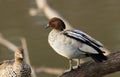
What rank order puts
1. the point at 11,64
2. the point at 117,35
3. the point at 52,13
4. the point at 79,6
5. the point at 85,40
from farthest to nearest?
the point at 79,6
the point at 117,35
the point at 52,13
the point at 11,64
the point at 85,40

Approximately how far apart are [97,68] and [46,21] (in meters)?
7.42

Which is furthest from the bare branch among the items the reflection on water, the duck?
the reflection on water

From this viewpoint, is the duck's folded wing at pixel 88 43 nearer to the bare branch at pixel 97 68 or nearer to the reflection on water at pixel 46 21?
the bare branch at pixel 97 68

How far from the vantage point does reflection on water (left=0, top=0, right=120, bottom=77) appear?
11.2 meters

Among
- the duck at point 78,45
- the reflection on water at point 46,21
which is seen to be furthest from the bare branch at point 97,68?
the reflection on water at point 46,21

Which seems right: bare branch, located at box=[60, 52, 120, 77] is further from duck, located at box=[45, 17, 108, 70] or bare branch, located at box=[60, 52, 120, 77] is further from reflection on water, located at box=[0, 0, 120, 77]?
reflection on water, located at box=[0, 0, 120, 77]

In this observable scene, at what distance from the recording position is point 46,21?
12.2 meters

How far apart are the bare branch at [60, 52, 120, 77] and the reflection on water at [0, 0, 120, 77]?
5559 mm

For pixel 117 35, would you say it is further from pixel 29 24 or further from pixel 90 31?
pixel 29 24

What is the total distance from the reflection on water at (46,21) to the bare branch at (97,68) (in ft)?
18.2

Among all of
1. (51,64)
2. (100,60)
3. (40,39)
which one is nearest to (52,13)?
(100,60)

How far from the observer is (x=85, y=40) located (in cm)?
448

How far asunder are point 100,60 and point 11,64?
0.85 metres

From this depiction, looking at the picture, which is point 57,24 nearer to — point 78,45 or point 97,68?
point 78,45
